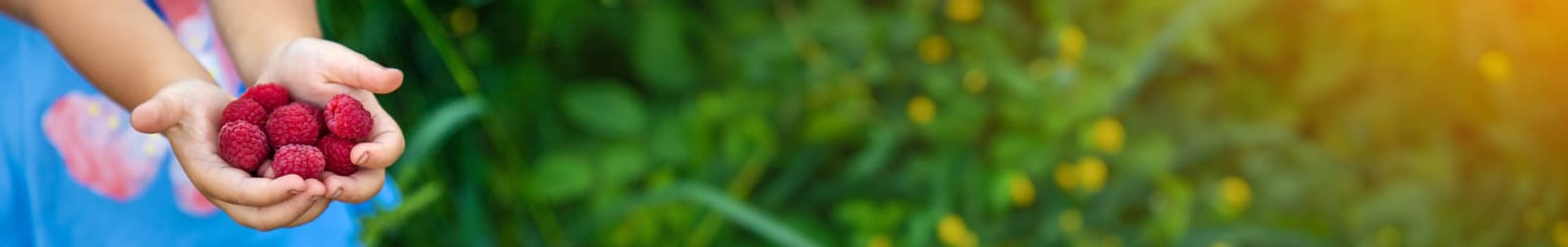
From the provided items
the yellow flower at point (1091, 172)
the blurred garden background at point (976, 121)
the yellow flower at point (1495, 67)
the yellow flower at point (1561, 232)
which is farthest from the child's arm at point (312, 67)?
the yellow flower at point (1561, 232)

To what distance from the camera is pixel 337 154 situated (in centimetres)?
45

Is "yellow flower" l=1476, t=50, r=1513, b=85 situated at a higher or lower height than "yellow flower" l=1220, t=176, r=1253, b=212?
higher

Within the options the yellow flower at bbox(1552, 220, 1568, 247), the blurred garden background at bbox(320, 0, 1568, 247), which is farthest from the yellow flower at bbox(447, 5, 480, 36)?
the yellow flower at bbox(1552, 220, 1568, 247)

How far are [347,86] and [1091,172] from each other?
2.06 ft

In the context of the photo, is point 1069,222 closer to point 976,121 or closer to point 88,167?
point 976,121

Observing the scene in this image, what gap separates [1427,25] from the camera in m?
1.03

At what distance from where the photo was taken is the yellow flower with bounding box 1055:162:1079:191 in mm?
1004

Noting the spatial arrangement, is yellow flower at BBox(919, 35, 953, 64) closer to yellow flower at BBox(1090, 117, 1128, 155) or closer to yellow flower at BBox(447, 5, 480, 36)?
yellow flower at BBox(1090, 117, 1128, 155)

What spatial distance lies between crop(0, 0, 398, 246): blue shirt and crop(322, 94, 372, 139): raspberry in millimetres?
98

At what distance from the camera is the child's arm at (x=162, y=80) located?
446 millimetres

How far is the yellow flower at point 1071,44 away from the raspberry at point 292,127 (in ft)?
1.88

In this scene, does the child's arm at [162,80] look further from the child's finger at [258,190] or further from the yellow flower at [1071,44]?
the yellow flower at [1071,44]

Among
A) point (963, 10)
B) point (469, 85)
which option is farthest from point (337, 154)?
point (963, 10)

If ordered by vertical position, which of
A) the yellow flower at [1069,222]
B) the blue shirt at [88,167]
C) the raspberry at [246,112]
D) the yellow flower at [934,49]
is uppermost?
the yellow flower at [934,49]
